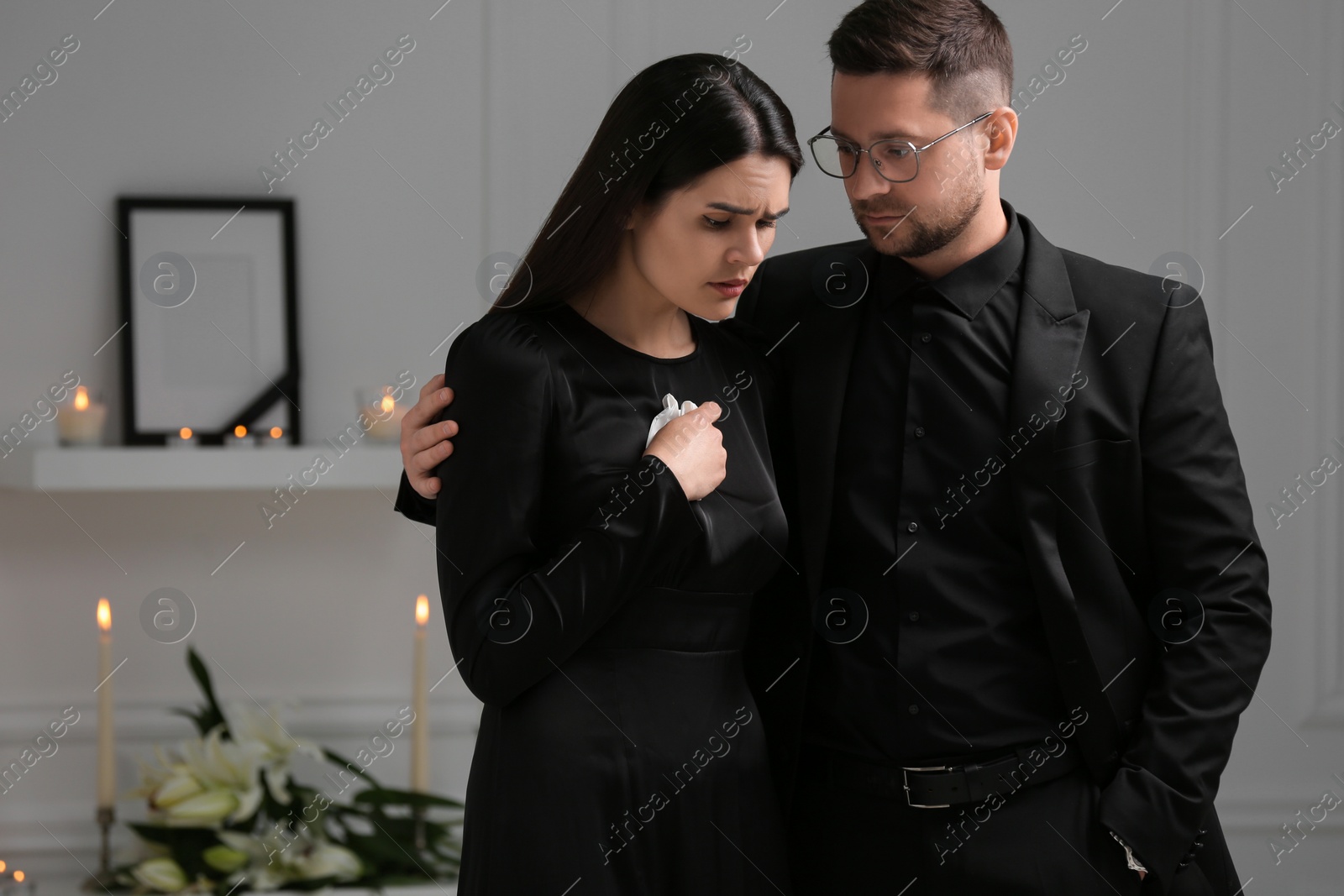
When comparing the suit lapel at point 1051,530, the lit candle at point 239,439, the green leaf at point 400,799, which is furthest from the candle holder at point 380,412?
the suit lapel at point 1051,530

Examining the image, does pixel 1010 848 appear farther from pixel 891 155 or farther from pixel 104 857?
pixel 104 857

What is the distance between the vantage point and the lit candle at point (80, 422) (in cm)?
204

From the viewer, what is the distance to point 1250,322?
2205 millimetres

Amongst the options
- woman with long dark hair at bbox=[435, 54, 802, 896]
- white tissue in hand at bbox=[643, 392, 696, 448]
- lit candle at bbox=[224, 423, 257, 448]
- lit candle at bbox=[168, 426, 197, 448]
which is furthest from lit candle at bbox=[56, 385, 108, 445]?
white tissue in hand at bbox=[643, 392, 696, 448]

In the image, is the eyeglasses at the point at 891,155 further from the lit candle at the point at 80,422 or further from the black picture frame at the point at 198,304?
the lit candle at the point at 80,422

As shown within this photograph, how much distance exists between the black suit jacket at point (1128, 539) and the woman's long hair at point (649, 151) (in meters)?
0.36

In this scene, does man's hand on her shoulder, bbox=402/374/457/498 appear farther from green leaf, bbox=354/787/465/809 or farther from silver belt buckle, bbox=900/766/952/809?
green leaf, bbox=354/787/465/809

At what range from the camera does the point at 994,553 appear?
55.8 inches

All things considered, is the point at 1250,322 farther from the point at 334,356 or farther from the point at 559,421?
the point at 334,356

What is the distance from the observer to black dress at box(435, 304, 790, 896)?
1.19m

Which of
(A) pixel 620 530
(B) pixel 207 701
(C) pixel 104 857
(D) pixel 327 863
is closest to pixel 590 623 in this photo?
(A) pixel 620 530

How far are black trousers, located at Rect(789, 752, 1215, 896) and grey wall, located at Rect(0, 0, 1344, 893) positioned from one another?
1.09 metres

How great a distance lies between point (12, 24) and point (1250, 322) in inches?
99.9

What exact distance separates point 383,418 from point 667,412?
1.00 metres
